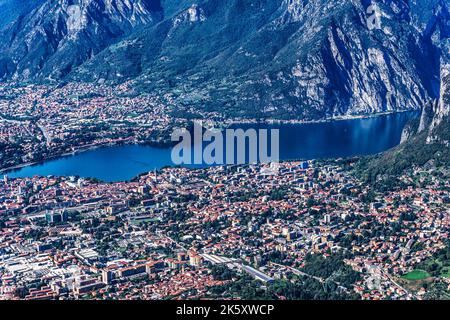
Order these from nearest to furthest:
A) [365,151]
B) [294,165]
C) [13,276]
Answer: [13,276] → [294,165] → [365,151]

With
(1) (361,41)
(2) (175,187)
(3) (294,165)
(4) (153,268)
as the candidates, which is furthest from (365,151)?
(1) (361,41)

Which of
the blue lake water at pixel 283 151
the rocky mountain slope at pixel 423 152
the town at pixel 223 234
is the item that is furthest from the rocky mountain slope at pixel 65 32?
the rocky mountain slope at pixel 423 152

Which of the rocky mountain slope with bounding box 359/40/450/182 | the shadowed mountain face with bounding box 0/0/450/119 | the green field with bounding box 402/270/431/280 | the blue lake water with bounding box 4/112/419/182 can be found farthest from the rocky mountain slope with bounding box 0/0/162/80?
the green field with bounding box 402/270/431/280

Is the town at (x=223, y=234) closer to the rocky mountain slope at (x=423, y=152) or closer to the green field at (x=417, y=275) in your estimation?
the green field at (x=417, y=275)

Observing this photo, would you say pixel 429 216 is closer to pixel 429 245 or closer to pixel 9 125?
pixel 429 245

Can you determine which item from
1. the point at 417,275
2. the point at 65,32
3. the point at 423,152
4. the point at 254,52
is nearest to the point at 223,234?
the point at 417,275
